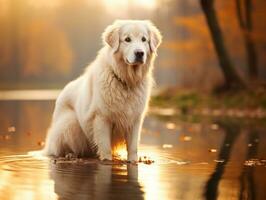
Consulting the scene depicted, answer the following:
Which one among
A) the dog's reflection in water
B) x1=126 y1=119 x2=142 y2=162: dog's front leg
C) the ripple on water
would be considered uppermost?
x1=126 y1=119 x2=142 y2=162: dog's front leg

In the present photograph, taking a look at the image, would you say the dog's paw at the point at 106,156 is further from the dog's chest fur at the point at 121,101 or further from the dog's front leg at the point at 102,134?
the dog's chest fur at the point at 121,101

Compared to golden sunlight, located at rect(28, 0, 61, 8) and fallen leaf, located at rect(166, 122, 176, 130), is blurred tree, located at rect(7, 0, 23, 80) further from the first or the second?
fallen leaf, located at rect(166, 122, 176, 130)

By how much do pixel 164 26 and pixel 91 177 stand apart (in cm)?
5573

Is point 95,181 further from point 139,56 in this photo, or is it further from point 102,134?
point 139,56

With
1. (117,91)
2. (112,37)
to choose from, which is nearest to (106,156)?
(117,91)

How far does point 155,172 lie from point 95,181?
1108mm

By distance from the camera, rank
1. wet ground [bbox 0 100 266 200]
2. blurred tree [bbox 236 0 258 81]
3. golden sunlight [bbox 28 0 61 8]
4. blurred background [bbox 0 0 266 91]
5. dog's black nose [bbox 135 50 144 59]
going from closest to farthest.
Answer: wet ground [bbox 0 100 266 200]
dog's black nose [bbox 135 50 144 59]
blurred tree [bbox 236 0 258 81]
blurred background [bbox 0 0 266 91]
golden sunlight [bbox 28 0 61 8]

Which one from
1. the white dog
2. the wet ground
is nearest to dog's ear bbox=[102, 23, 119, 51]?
the white dog

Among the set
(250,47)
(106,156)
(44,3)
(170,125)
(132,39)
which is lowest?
(106,156)

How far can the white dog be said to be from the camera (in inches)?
381

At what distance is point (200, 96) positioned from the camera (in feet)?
87.6

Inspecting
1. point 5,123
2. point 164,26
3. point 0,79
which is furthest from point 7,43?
point 5,123

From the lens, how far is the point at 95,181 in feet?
26.2

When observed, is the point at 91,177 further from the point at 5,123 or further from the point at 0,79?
the point at 0,79
